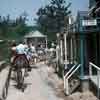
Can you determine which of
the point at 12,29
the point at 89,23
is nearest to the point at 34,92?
the point at 89,23

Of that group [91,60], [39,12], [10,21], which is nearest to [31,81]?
[91,60]

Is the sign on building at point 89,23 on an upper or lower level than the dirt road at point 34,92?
upper

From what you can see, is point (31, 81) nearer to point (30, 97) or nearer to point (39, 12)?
point (30, 97)

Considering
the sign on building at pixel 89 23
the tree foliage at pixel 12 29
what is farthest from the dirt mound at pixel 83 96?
the tree foliage at pixel 12 29

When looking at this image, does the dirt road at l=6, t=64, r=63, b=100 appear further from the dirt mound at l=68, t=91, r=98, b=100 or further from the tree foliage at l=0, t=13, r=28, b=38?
the tree foliage at l=0, t=13, r=28, b=38

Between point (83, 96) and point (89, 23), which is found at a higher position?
point (89, 23)

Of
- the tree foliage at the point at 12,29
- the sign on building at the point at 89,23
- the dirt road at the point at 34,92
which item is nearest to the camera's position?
the dirt road at the point at 34,92

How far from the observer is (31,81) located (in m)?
18.8

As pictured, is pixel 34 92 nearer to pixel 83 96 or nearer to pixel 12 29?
pixel 83 96

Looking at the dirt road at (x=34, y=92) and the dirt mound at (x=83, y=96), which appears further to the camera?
the dirt road at (x=34, y=92)

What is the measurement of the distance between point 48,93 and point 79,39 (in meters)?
2.91

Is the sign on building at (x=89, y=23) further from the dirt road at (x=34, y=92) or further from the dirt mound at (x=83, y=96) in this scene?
the dirt road at (x=34, y=92)

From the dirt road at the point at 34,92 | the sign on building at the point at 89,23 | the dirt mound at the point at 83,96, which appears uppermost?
the sign on building at the point at 89,23

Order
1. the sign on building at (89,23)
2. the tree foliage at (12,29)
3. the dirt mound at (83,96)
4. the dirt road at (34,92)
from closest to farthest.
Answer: the dirt mound at (83,96), the dirt road at (34,92), the sign on building at (89,23), the tree foliage at (12,29)
